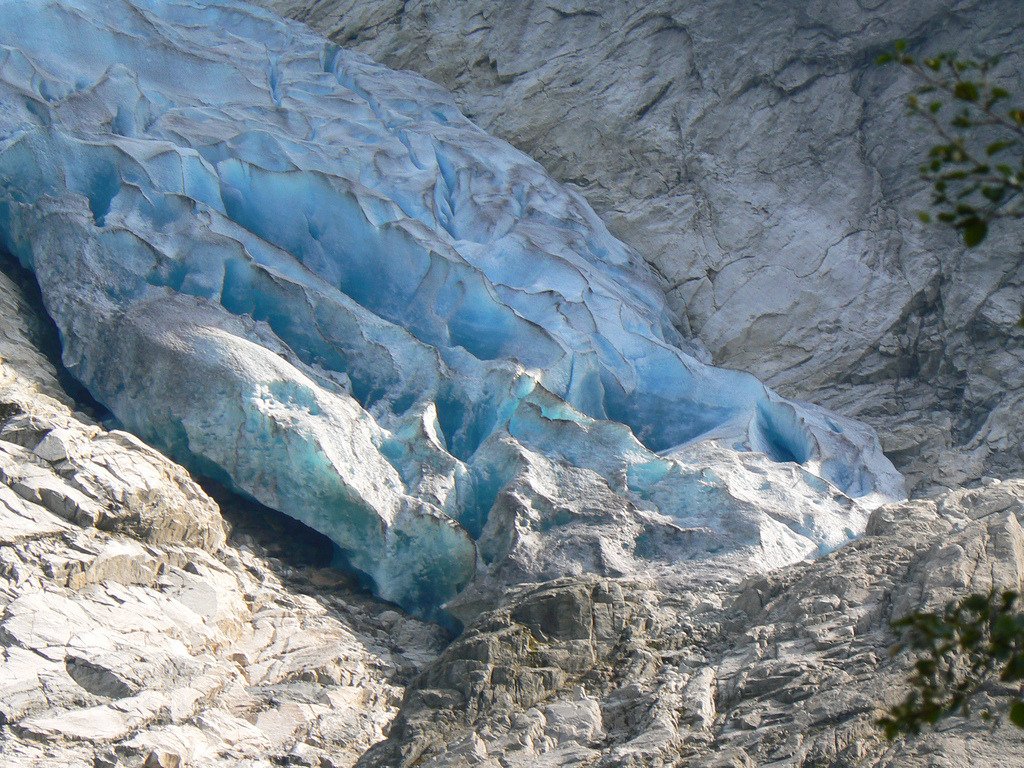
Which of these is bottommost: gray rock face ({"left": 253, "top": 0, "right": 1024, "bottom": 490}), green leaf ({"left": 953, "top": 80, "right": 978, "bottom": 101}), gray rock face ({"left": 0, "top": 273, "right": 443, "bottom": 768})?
gray rock face ({"left": 0, "top": 273, "right": 443, "bottom": 768})

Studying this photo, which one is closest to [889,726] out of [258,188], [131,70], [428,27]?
[258,188]

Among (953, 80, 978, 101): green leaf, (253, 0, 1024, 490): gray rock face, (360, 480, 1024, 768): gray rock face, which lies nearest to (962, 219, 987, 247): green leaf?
A: (953, 80, 978, 101): green leaf

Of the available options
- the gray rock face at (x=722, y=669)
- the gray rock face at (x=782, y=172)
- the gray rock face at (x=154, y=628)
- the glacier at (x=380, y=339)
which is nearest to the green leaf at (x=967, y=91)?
the gray rock face at (x=722, y=669)

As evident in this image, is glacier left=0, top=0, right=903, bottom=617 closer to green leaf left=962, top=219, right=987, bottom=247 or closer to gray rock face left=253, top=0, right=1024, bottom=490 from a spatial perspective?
gray rock face left=253, top=0, right=1024, bottom=490

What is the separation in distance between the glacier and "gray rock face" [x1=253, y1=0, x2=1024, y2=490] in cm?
62

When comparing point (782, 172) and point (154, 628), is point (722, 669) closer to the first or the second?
point (154, 628)

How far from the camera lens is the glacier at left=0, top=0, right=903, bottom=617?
23.8 feet

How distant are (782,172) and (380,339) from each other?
4624mm

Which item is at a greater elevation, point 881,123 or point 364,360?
point 881,123

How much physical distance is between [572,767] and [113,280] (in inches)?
184

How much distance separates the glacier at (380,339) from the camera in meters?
7.26

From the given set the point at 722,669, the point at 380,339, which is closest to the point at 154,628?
the point at 722,669

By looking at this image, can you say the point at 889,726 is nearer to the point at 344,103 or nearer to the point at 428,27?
the point at 344,103

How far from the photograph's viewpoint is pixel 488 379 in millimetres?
8172
